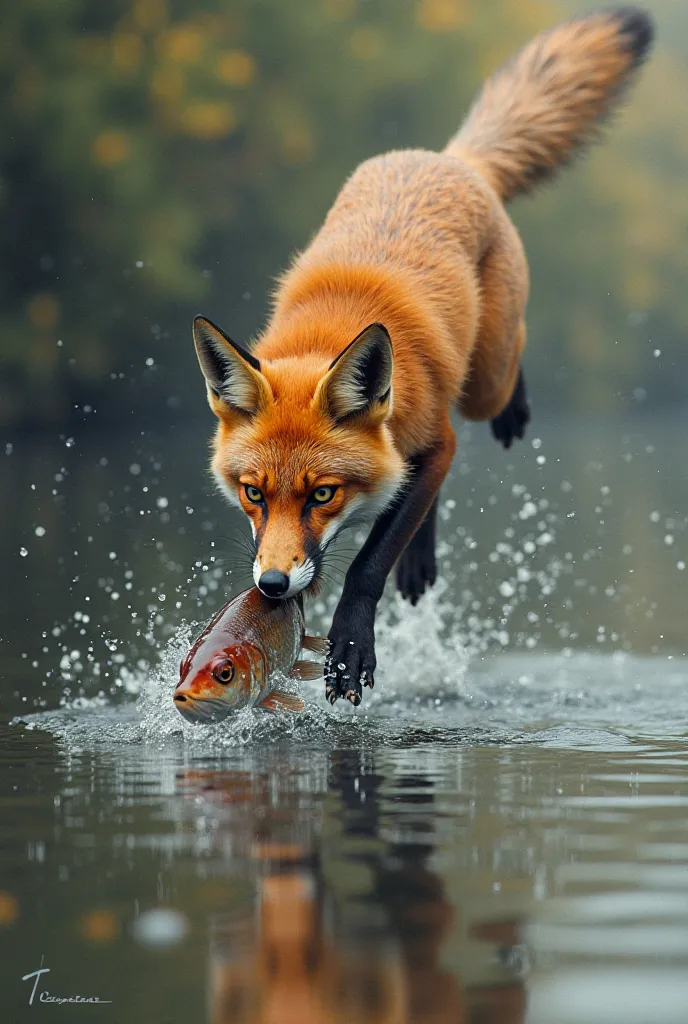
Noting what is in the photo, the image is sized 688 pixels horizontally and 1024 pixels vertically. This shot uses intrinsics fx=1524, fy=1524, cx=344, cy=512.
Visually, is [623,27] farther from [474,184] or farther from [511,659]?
[511,659]

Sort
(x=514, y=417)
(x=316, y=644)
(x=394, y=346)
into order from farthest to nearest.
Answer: (x=514, y=417), (x=394, y=346), (x=316, y=644)

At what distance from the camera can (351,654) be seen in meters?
6.24

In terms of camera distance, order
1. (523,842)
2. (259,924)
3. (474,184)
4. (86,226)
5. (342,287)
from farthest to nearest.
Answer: (86,226)
(474,184)
(342,287)
(523,842)
(259,924)

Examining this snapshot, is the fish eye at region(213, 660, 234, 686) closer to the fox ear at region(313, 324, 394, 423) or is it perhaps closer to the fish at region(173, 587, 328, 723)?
the fish at region(173, 587, 328, 723)

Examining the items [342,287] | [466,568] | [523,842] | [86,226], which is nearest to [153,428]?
[86,226]

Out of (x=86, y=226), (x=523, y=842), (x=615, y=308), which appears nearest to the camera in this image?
(x=523, y=842)

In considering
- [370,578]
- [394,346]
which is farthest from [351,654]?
[394,346]

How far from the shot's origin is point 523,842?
465 centimetres

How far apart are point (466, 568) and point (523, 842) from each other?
8.84 meters

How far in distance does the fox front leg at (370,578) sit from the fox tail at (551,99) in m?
2.63

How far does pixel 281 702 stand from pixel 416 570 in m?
2.86

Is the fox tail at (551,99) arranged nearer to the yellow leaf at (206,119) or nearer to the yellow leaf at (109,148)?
the yellow leaf at (109,148)

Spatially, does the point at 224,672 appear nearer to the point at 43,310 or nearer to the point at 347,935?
the point at 347,935

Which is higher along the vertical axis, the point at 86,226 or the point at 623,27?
the point at 86,226
